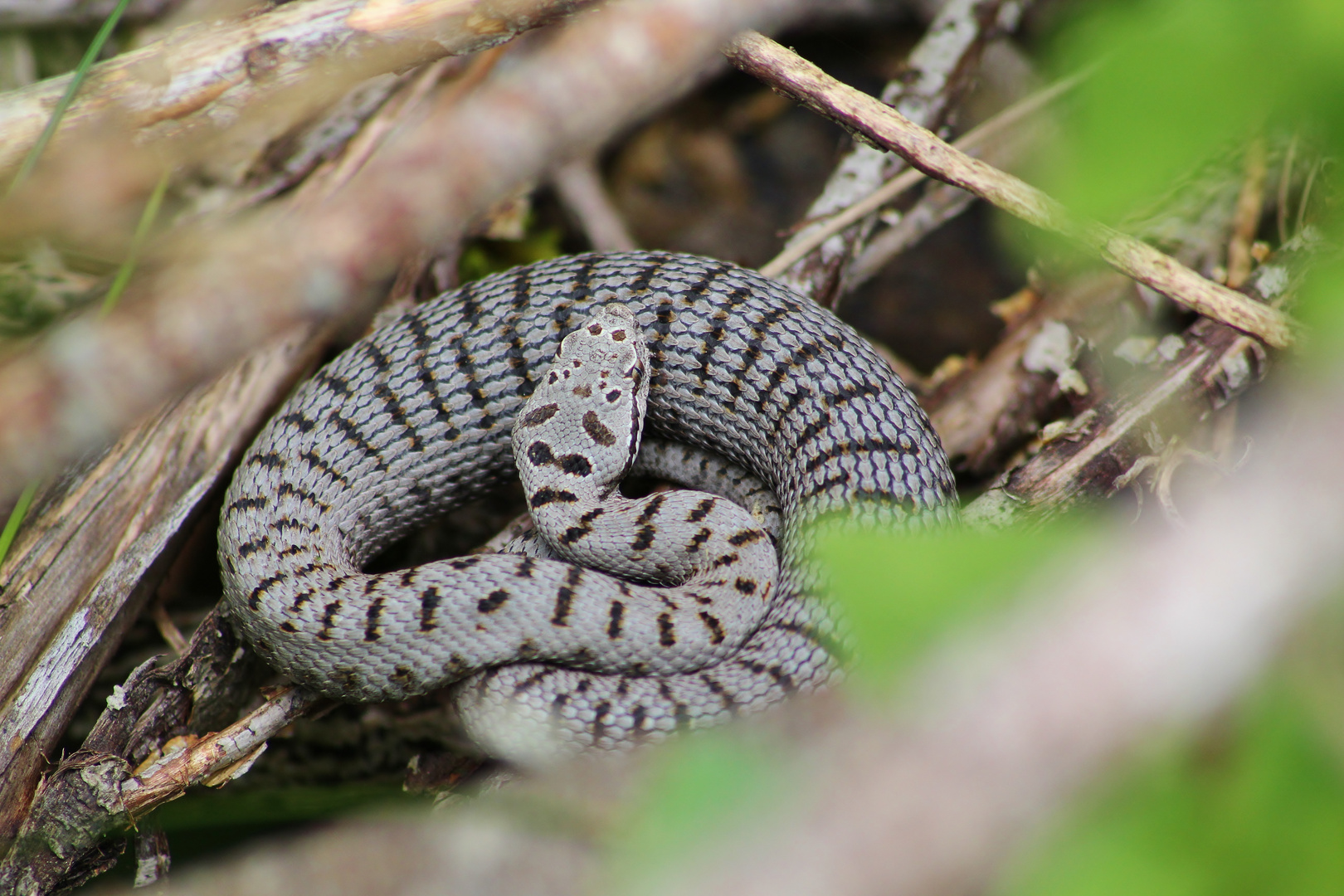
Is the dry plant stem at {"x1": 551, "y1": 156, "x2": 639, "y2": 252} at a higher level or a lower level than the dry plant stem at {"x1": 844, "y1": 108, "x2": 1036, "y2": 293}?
lower

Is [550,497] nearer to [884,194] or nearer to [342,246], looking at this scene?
[884,194]

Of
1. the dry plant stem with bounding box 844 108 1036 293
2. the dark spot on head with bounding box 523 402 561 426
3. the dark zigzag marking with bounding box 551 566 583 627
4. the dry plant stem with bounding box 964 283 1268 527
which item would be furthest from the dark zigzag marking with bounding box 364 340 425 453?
the dry plant stem with bounding box 964 283 1268 527

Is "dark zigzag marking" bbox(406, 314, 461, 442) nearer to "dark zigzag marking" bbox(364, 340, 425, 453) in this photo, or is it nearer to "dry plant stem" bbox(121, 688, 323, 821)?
"dark zigzag marking" bbox(364, 340, 425, 453)

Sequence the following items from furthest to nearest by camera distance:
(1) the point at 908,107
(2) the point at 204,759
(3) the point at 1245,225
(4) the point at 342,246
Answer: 1. (1) the point at 908,107
2. (3) the point at 1245,225
3. (2) the point at 204,759
4. (4) the point at 342,246

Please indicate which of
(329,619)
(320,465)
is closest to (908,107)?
(320,465)

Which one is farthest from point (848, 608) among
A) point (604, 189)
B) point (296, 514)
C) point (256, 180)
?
point (604, 189)

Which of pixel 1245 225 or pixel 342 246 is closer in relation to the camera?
pixel 342 246

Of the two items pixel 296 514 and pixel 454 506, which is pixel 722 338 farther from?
pixel 296 514
